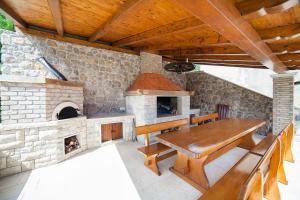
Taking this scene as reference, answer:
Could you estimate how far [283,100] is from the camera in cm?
379

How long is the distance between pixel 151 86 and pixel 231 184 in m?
3.25

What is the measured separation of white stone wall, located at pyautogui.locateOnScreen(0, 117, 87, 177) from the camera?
7.84ft

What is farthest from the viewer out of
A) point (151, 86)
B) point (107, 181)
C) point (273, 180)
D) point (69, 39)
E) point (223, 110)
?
point (223, 110)

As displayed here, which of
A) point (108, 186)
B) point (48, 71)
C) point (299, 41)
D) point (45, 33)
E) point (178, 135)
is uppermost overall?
point (45, 33)

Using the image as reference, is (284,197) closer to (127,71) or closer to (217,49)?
(217,49)

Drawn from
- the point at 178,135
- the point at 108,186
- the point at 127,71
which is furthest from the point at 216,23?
the point at 127,71

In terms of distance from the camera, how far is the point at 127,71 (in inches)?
187

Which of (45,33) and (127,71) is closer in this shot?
(45,33)

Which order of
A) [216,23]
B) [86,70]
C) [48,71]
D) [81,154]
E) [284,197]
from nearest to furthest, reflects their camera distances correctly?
1. [216,23]
2. [284,197]
3. [81,154]
4. [48,71]
5. [86,70]

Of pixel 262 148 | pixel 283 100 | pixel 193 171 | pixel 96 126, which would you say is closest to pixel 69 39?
pixel 96 126

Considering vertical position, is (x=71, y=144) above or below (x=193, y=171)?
above

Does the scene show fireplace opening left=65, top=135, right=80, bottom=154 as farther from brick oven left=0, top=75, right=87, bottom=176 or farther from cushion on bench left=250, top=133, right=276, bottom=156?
cushion on bench left=250, top=133, right=276, bottom=156

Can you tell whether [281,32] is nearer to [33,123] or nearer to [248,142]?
[248,142]

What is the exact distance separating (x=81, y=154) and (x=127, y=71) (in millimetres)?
2910
